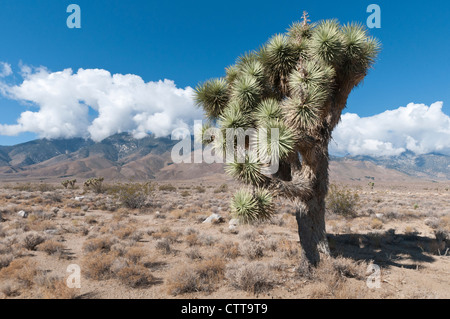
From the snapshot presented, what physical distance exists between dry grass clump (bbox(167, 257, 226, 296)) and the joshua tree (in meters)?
2.12

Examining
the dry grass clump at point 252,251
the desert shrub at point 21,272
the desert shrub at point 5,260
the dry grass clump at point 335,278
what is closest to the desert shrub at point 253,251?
the dry grass clump at point 252,251

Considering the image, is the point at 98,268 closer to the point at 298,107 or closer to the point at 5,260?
the point at 5,260

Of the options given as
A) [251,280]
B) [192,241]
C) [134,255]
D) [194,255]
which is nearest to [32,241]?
[134,255]

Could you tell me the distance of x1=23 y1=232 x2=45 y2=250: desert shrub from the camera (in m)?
8.31

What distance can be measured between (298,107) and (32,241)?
10604 millimetres

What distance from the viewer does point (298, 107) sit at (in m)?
5.79

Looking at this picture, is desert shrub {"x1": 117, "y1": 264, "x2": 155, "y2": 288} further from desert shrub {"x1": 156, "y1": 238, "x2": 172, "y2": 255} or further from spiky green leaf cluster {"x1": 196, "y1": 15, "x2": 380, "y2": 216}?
spiky green leaf cluster {"x1": 196, "y1": 15, "x2": 380, "y2": 216}

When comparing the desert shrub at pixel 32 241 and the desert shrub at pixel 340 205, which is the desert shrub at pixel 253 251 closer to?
the desert shrub at pixel 32 241

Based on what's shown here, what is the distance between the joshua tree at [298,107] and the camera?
18.9 feet

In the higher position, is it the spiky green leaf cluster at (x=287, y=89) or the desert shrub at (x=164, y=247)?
the spiky green leaf cluster at (x=287, y=89)

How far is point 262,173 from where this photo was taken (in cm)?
590

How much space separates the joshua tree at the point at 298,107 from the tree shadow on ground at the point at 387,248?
7.36 ft

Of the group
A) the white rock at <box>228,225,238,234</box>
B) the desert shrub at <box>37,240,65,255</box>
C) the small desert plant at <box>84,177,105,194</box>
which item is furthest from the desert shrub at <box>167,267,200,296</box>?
the small desert plant at <box>84,177,105,194</box>
